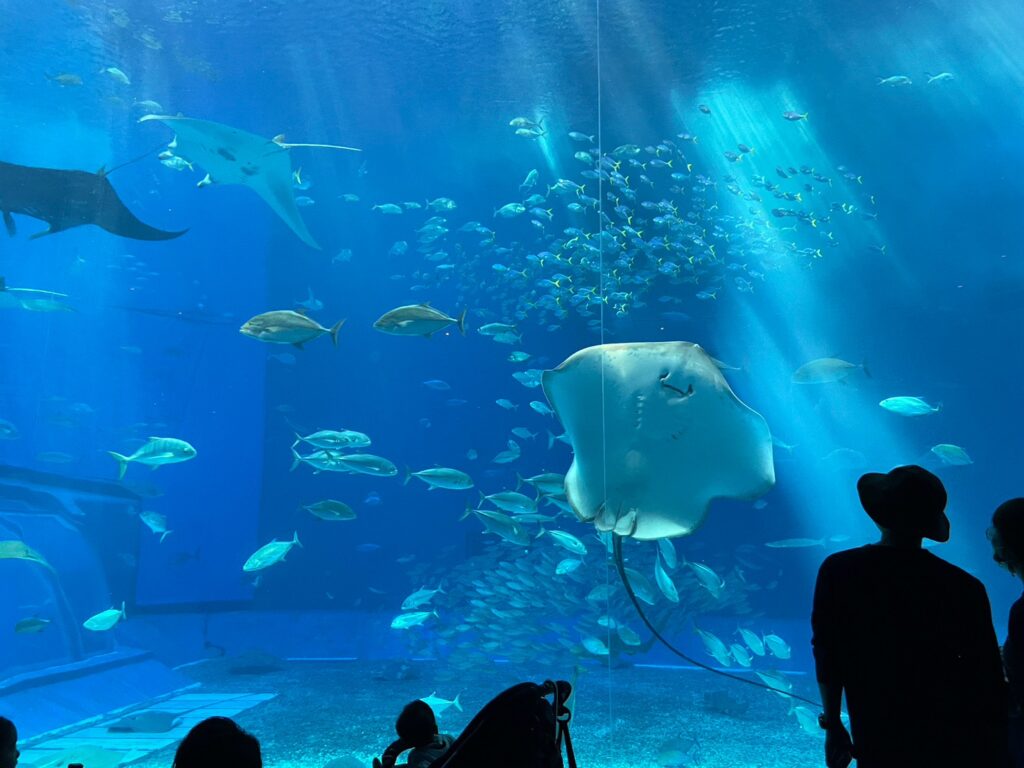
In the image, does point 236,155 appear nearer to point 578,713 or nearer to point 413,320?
point 413,320

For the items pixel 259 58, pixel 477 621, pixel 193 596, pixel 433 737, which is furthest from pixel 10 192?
pixel 193 596

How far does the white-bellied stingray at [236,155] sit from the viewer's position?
6.83 meters

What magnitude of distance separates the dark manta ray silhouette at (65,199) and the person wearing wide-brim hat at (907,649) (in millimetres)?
6951

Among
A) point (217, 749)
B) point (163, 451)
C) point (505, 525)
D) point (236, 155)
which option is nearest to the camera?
point (217, 749)

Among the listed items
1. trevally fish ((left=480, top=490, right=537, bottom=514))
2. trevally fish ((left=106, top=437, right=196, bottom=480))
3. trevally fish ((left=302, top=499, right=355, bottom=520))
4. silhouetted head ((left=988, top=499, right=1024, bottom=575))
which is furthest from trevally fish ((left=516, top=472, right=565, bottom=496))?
silhouetted head ((left=988, top=499, right=1024, bottom=575))

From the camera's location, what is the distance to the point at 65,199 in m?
6.98

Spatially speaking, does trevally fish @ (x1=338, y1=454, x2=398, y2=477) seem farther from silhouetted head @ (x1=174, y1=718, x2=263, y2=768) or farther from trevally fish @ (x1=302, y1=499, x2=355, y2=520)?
silhouetted head @ (x1=174, y1=718, x2=263, y2=768)

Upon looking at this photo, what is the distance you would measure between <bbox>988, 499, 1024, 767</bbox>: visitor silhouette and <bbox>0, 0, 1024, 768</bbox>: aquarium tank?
1198 mm

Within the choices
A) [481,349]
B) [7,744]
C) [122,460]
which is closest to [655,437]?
[7,744]

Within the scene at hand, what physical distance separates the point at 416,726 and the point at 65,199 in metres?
7.77

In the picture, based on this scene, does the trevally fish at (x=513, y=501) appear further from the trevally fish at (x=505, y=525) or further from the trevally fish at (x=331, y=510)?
the trevally fish at (x=331, y=510)

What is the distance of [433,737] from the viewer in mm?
1290

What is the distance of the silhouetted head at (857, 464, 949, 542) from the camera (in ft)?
4.24

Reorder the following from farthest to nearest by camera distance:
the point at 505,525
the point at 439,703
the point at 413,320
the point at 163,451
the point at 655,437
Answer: the point at 163,451 < the point at 505,525 < the point at 439,703 < the point at 413,320 < the point at 655,437
